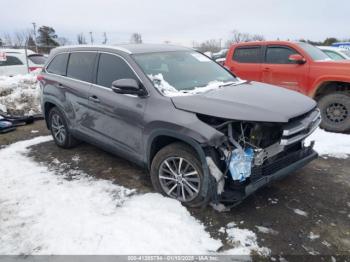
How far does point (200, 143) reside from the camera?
117 inches

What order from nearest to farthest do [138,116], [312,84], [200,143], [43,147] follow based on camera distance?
A: [200,143] → [138,116] → [43,147] → [312,84]

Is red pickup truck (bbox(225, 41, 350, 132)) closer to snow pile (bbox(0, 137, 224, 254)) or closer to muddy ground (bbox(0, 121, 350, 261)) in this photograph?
muddy ground (bbox(0, 121, 350, 261))

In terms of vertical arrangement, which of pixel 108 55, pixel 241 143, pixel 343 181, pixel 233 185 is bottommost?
pixel 343 181

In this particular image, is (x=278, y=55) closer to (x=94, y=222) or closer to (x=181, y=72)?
(x=181, y=72)

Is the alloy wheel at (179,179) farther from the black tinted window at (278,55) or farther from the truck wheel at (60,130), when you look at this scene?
the black tinted window at (278,55)

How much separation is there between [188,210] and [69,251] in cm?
129

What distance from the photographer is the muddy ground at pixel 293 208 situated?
2850 millimetres

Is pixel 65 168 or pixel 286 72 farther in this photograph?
pixel 286 72

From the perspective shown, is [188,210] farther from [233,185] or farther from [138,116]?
[138,116]

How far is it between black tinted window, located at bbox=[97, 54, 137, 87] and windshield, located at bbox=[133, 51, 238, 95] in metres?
0.19

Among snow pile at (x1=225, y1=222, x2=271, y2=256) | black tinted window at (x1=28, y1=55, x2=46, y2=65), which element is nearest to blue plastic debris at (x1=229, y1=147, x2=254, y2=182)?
snow pile at (x1=225, y1=222, x2=271, y2=256)

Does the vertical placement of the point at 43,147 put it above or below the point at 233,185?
below

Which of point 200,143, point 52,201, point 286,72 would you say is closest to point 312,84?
point 286,72

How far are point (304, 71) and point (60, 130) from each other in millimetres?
5075
